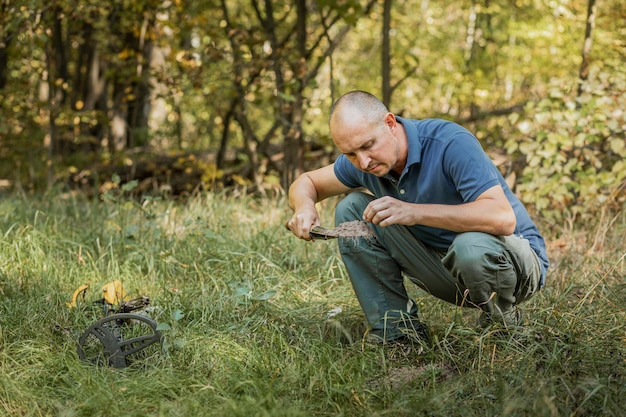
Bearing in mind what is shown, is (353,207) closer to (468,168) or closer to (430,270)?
(430,270)

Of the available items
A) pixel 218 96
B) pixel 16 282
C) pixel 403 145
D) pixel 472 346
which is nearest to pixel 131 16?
pixel 218 96

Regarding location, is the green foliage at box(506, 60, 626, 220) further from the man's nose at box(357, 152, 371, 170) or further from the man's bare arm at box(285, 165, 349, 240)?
the man's nose at box(357, 152, 371, 170)

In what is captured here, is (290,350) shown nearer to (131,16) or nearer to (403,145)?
(403,145)

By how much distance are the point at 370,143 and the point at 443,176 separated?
330 millimetres

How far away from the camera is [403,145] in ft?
9.89

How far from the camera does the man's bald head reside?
9.43 feet

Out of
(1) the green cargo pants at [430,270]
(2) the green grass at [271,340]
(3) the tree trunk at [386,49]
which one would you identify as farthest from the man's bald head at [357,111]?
(3) the tree trunk at [386,49]

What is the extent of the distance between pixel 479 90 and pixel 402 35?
14.7 feet

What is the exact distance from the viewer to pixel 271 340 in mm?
3025

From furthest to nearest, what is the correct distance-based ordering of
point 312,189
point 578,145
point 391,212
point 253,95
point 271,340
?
1. point 253,95
2. point 578,145
3. point 312,189
4. point 271,340
5. point 391,212

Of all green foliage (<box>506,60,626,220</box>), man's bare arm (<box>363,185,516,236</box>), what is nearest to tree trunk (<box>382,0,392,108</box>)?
green foliage (<box>506,60,626,220</box>)

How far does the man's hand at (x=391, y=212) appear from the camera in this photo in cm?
278

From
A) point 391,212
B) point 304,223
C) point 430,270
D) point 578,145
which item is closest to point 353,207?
point 304,223

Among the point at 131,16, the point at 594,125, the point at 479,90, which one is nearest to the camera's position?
the point at 594,125
